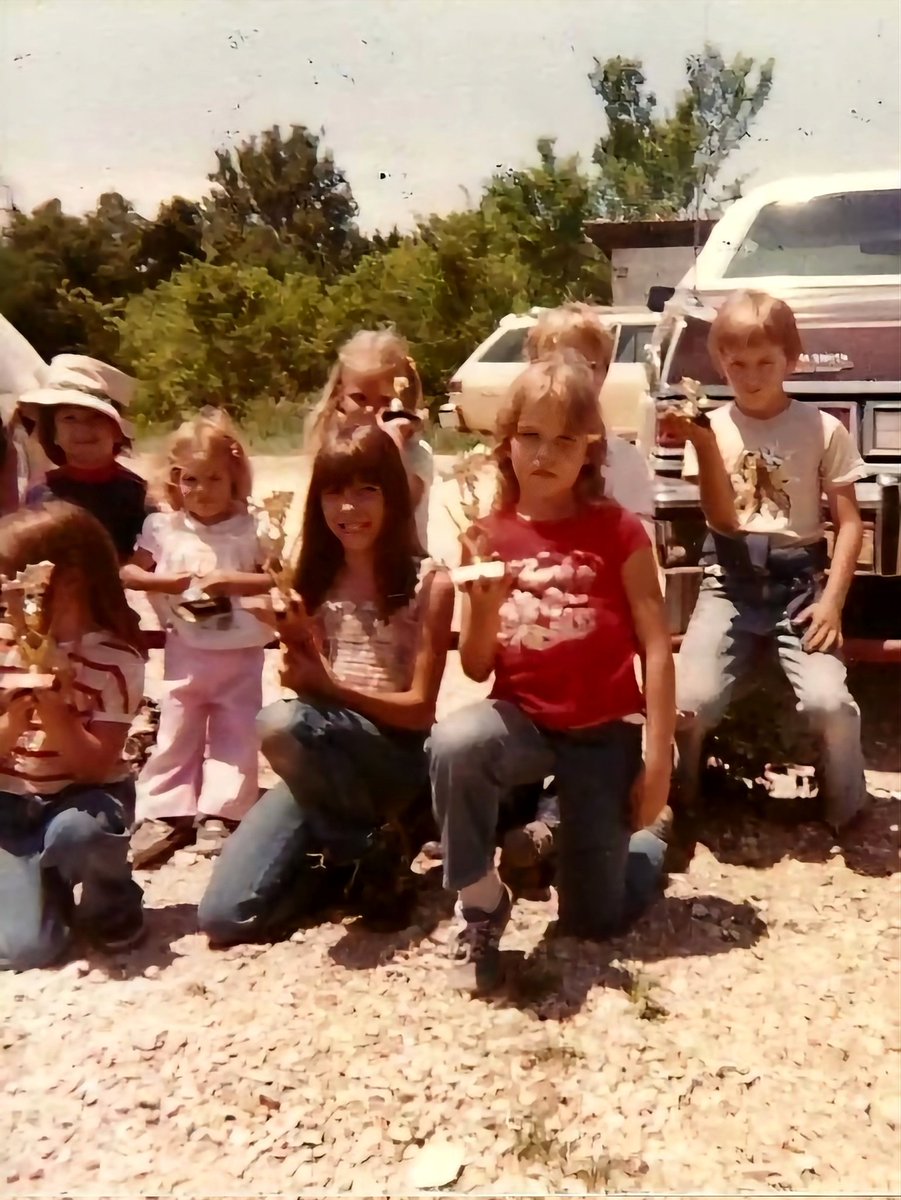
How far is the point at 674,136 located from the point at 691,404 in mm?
384

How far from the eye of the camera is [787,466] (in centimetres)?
157

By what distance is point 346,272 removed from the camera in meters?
1.49

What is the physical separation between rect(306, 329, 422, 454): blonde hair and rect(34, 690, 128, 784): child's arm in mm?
488

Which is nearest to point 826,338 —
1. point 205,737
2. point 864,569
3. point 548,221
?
point 864,569

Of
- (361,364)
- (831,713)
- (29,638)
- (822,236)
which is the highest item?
(822,236)

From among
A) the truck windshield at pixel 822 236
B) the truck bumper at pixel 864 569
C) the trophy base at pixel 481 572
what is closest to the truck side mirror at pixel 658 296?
the truck windshield at pixel 822 236

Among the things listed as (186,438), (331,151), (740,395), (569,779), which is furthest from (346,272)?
(569,779)

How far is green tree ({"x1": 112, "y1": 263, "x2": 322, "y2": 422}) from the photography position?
1.48 metres

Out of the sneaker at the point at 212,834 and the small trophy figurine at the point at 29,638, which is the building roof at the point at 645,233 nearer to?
the small trophy figurine at the point at 29,638

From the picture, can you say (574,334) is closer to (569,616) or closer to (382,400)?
(382,400)

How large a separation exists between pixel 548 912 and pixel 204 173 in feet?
3.85

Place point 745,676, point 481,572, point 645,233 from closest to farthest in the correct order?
point 481,572, point 645,233, point 745,676

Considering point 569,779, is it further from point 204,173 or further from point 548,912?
point 204,173

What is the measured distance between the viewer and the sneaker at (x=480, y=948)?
140 centimetres
